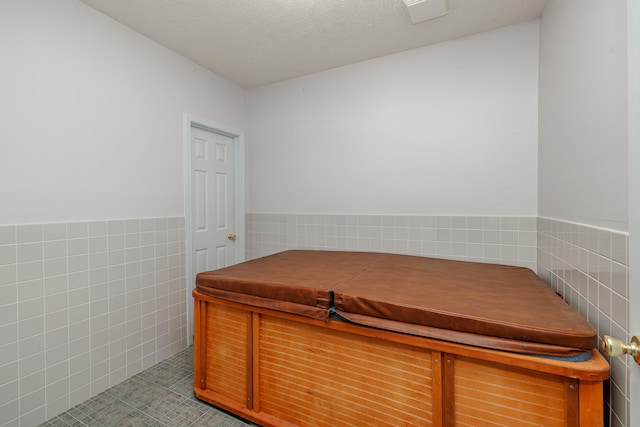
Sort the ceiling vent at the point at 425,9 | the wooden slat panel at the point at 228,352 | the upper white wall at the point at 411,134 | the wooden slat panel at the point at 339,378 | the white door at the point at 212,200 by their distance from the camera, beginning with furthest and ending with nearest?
the white door at the point at 212,200
the upper white wall at the point at 411,134
the ceiling vent at the point at 425,9
the wooden slat panel at the point at 228,352
the wooden slat panel at the point at 339,378

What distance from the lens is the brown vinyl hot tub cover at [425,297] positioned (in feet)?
3.48

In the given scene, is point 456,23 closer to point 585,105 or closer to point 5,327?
point 585,105

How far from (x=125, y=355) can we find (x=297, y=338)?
1503 mm

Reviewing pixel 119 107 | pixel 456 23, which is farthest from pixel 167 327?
pixel 456 23

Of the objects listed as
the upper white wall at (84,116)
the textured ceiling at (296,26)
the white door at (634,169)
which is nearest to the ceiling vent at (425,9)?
the textured ceiling at (296,26)

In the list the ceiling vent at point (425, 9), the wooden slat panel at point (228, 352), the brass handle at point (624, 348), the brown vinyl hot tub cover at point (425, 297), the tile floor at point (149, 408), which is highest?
the ceiling vent at point (425, 9)

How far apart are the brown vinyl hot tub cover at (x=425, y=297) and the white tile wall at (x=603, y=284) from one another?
0.07 metres

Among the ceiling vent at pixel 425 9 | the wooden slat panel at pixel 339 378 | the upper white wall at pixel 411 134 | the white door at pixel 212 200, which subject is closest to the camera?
the wooden slat panel at pixel 339 378

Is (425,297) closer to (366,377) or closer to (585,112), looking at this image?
(366,377)

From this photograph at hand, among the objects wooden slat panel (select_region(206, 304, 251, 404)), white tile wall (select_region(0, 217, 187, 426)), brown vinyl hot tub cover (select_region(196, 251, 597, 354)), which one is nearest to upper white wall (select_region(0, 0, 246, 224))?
white tile wall (select_region(0, 217, 187, 426))

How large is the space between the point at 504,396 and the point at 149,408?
1993 mm

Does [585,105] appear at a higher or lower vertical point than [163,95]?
lower

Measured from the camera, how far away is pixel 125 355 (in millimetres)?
2080

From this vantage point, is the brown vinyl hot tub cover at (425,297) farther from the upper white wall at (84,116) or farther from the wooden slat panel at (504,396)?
the upper white wall at (84,116)
